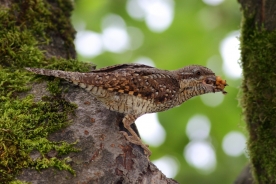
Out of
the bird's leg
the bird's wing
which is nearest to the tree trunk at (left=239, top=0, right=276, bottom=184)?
the bird's wing

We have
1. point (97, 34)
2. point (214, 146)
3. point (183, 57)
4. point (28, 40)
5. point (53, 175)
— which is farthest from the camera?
A: point (97, 34)

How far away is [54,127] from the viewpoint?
119 inches

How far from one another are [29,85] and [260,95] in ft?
7.26

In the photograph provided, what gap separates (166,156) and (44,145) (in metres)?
5.08

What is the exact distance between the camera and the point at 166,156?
25.4 feet

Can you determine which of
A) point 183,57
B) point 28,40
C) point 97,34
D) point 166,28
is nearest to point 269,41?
point 28,40

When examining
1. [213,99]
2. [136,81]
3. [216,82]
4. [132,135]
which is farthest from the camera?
[213,99]

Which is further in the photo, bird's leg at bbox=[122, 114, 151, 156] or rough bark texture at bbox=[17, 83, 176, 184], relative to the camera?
bird's leg at bbox=[122, 114, 151, 156]

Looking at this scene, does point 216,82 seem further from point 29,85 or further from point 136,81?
point 29,85

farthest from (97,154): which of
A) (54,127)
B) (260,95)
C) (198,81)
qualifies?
(260,95)

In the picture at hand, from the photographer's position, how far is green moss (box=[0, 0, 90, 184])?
2777 mm

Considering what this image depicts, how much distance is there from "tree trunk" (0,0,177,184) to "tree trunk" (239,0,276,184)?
4.46ft

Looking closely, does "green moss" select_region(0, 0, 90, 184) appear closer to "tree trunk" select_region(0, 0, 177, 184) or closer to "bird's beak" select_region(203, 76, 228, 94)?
"tree trunk" select_region(0, 0, 177, 184)

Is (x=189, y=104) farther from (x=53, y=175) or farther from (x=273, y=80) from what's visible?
(x=53, y=175)
